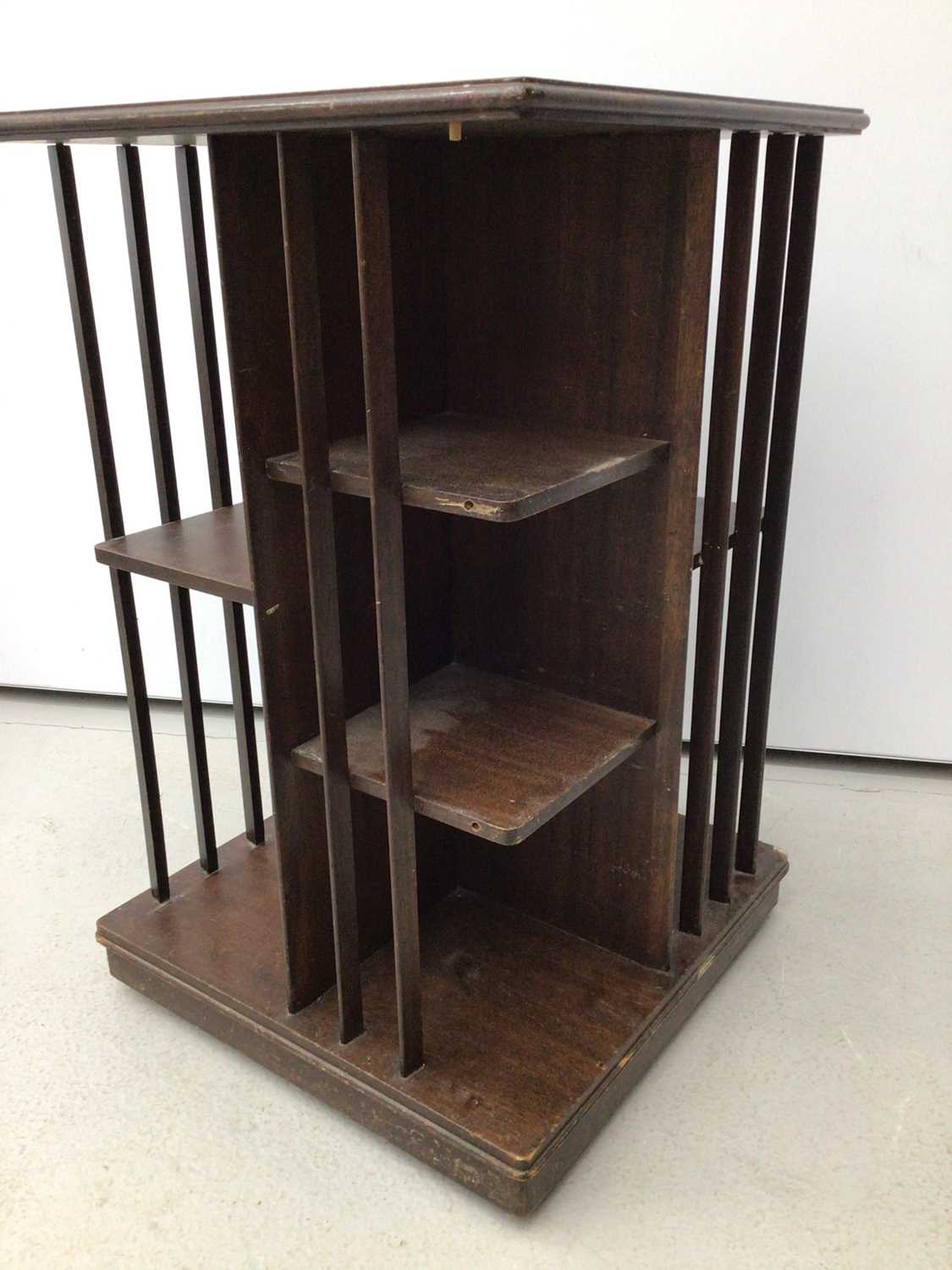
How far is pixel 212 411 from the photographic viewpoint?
63.8 inches

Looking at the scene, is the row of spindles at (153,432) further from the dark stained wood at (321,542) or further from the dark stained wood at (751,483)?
the dark stained wood at (751,483)

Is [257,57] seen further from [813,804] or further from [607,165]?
[813,804]

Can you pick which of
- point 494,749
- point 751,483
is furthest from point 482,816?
point 751,483

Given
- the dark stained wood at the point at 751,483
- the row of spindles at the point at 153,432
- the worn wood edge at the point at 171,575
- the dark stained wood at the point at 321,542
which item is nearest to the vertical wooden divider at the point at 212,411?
the row of spindles at the point at 153,432

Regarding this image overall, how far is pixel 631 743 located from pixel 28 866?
1.13 metres

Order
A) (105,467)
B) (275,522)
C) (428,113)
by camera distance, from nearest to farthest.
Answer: (428,113) → (275,522) → (105,467)

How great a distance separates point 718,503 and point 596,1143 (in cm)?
79

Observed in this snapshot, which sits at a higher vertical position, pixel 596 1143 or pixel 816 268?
pixel 816 268

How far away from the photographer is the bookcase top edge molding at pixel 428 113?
2.87 feet

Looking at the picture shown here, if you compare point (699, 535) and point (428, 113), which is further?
point (699, 535)

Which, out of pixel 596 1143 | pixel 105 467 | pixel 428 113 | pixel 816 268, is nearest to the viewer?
pixel 428 113

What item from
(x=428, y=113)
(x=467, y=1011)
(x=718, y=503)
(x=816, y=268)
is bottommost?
(x=467, y=1011)

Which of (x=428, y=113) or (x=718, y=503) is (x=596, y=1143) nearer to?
(x=718, y=503)

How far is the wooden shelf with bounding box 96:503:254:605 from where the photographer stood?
1.34 meters
